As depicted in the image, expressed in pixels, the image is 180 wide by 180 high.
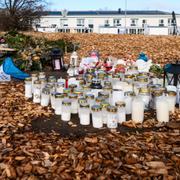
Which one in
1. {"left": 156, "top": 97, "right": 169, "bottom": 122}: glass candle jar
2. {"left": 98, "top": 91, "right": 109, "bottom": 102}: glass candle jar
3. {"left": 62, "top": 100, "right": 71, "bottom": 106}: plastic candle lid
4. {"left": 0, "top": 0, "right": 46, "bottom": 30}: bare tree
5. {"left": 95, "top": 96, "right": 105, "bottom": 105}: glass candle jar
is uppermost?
{"left": 0, "top": 0, "right": 46, "bottom": 30}: bare tree

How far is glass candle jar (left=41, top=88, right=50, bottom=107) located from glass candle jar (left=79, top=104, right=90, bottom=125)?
3.01ft

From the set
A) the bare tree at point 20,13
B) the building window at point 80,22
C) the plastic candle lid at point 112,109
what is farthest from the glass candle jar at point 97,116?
the building window at point 80,22

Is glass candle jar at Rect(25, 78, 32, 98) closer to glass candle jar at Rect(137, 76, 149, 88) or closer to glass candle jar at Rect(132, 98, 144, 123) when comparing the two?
glass candle jar at Rect(137, 76, 149, 88)

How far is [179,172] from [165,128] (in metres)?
1.08

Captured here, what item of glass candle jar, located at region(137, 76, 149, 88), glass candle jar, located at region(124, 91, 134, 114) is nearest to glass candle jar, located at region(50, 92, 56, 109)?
glass candle jar, located at region(124, 91, 134, 114)

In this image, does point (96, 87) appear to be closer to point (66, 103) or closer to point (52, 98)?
point (52, 98)

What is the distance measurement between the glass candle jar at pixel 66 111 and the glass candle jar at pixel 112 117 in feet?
1.82

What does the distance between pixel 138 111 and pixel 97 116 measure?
568mm

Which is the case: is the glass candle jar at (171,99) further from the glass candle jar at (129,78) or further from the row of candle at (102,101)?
the glass candle jar at (129,78)

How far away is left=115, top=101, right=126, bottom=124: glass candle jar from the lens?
14.1ft

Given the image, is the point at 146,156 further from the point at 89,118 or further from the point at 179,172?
the point at 89,118

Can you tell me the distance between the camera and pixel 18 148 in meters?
3.68

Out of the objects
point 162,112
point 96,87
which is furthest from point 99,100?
point 162,112

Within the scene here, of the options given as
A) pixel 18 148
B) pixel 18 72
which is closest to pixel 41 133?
pixel 18 148
